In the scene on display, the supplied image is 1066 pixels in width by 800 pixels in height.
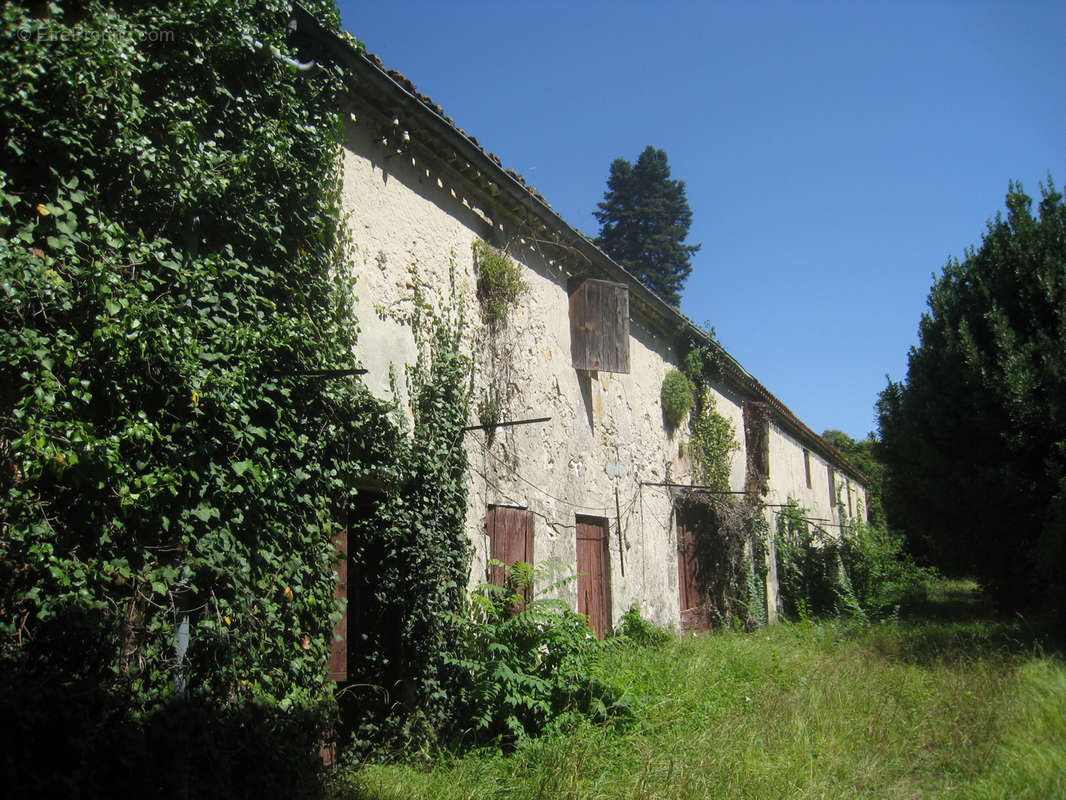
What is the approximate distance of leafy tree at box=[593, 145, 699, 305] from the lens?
34.6 m

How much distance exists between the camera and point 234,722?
Result: 4.17m

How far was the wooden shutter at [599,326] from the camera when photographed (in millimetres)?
9039

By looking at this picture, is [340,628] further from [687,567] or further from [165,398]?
[687,567]

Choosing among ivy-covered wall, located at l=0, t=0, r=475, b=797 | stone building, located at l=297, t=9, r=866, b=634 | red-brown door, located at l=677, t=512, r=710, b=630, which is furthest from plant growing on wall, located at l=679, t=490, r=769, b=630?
ivy-covered wall, located at l=0, t=0, r=475, b=797

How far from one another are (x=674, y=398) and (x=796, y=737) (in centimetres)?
623

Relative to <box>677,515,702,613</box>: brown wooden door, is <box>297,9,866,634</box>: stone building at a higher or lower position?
higher

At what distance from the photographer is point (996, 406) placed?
1225 centimetres

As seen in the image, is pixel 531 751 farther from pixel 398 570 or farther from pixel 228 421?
pixel 228 421

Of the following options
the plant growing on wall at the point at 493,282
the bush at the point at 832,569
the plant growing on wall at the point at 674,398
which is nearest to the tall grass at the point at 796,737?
the plant growing on wall at the point at 493,282

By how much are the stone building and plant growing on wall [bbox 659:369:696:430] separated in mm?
162

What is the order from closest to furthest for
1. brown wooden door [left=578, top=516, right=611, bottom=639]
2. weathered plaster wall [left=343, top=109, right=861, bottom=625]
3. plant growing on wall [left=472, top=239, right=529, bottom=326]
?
weathered plaster wall [left=343, top=109, right=861, bottom=625] < plant growing on wall [left=472, top=239, right=529, bottom=326] < brown wooden door [left=578, top=516, right=611, bottom=639]

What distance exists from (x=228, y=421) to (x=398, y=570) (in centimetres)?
208

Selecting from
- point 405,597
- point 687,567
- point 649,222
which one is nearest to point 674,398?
point 687,567

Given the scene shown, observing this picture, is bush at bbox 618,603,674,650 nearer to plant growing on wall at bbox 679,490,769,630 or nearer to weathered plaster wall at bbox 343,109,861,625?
weathered plaster wall at bbox 343,109,861,625
